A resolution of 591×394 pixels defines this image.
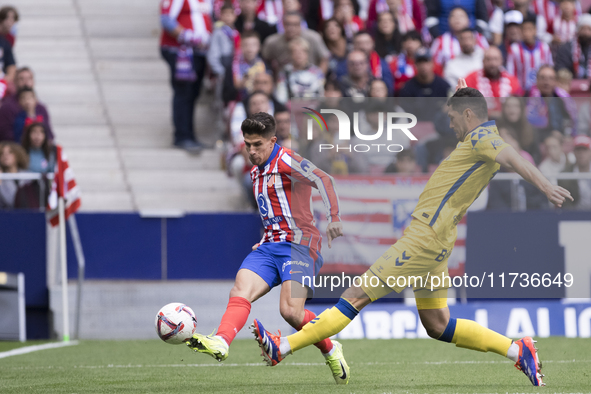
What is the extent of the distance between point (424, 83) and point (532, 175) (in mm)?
6854

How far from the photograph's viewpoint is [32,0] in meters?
16.2

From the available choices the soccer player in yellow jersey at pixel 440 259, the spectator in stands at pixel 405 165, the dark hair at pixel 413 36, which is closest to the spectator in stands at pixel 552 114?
the spectator in stands at pixel 405 165

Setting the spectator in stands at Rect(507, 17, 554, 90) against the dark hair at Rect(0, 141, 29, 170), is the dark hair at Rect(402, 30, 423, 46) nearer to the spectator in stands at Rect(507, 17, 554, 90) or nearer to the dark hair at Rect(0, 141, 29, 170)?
the spectator in stands at Rect(507, 17, 554, 90)

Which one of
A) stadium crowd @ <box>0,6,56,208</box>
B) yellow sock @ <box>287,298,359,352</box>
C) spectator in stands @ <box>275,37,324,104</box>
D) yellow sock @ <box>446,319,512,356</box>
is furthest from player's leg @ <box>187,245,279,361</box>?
spectator in stands @ <box>275,37,324,104</box>

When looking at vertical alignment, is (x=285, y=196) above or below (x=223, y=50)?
below

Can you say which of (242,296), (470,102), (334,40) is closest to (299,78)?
(334,40)

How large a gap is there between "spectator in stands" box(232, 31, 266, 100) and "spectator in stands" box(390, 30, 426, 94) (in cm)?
203

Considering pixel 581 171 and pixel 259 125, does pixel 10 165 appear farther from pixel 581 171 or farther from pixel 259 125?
pixel 581 171

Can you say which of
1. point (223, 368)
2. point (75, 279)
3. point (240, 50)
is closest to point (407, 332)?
point (223, 368)

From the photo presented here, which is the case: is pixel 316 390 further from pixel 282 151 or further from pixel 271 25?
pixel 271 25

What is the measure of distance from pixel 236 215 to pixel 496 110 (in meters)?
3.41

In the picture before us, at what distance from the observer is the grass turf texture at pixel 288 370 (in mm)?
5996

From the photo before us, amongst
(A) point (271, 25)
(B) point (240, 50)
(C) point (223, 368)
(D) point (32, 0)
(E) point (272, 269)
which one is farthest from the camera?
(D) point (32, 0)

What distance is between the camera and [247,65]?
12352mm
